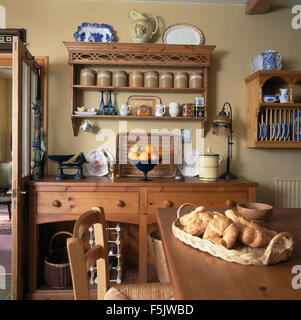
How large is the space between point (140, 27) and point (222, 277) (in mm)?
2371

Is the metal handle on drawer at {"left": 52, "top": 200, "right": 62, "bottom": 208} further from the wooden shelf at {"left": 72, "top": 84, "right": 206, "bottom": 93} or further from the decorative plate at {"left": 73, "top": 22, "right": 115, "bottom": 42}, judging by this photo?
the decorative plate at {"left": 73, "top": 22, "right": 115, "bottom": 42}

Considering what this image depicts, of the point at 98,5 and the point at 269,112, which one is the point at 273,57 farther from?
the point at 98,5

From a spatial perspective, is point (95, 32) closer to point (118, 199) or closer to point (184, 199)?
point (118, 199)

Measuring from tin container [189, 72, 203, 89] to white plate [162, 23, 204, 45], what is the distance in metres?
0.33

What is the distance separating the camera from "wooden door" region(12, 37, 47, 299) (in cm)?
200

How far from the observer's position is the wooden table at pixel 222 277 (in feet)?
2.17

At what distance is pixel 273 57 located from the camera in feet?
8.15

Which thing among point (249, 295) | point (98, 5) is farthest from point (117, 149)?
point (249, 295)

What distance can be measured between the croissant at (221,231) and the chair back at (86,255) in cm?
42

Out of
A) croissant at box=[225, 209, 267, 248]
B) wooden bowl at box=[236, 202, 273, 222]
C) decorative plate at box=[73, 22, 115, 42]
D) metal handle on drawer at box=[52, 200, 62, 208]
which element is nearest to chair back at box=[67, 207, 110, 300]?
croissant at box=[225, 209, 267, 248]

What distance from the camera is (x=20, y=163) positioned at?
2062mm

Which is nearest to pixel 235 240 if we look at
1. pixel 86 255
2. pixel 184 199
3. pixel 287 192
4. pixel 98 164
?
pixel 86 255

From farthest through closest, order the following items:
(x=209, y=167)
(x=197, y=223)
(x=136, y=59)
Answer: (x=136, y=59) → (x=209, y=167) → (x=197, y=223)
